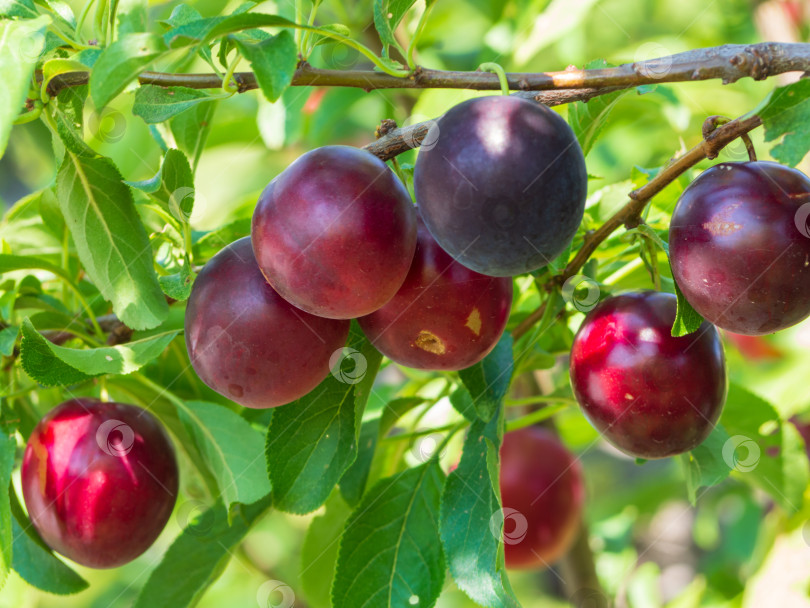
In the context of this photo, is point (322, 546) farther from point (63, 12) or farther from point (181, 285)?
point (63, 12)

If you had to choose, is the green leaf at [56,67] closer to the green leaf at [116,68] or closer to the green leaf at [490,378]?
the green leaf at [116,68]

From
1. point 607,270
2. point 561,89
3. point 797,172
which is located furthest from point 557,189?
point 607,270

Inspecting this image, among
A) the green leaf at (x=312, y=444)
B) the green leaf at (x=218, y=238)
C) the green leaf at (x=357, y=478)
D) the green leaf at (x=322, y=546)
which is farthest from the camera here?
the green leaf at (x=322, y=546)

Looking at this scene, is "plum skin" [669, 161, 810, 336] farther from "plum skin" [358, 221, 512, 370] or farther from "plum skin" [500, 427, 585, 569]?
"plum skin" [500, 427, 585, 569]

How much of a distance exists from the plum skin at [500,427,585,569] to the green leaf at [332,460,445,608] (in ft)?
1.91

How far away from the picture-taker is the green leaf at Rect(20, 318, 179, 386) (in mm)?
966

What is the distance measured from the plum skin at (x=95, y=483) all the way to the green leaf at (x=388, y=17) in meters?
0.65

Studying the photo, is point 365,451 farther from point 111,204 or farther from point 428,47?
point 428,47

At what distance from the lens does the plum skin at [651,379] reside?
929 millimetres

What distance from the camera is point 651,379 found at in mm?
933

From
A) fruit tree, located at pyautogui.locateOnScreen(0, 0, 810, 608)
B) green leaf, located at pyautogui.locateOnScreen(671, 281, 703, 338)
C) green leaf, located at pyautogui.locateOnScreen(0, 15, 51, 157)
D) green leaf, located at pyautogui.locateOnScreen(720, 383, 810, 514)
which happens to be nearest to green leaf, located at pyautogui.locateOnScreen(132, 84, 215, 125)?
fruit tree, located at pyautogui.locateOnScreen(0, 0, 810, 608)

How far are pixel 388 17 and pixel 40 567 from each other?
0.97 metres

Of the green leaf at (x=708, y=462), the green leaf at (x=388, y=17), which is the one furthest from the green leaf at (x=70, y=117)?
the green leaf at (x=708, y=462)

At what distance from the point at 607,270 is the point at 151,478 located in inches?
30.3
